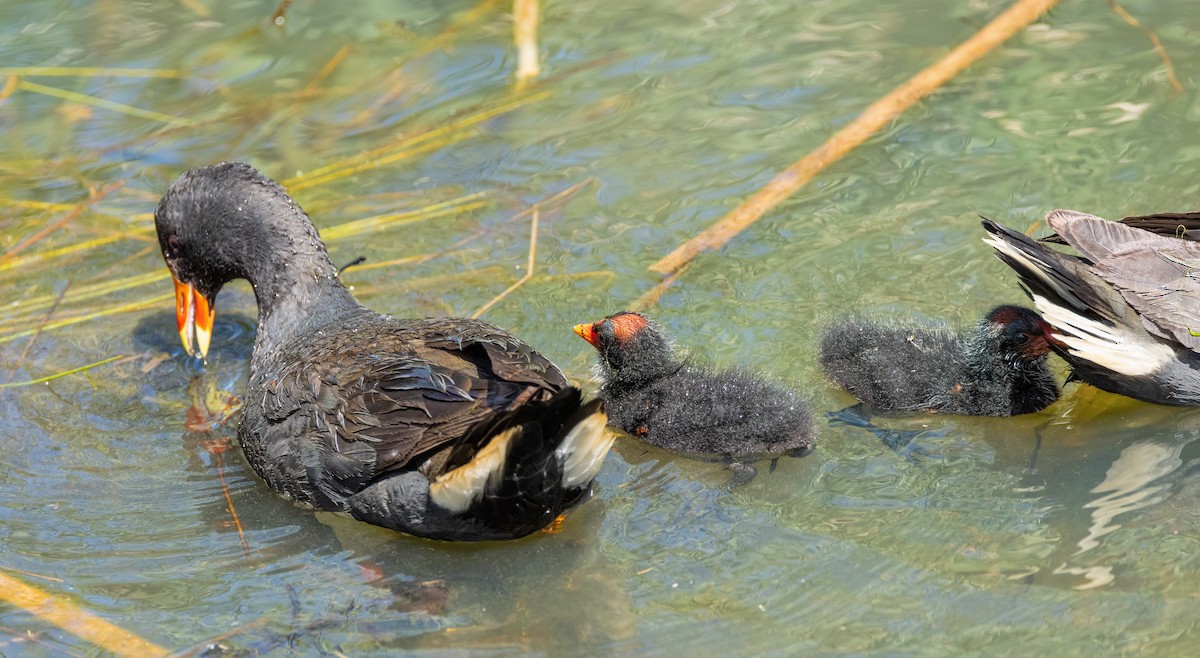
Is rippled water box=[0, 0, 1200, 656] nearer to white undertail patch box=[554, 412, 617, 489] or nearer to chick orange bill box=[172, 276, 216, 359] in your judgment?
chick orange bill box=[172, 276, 216, 359]

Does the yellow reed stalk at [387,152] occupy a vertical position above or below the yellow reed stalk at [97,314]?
above

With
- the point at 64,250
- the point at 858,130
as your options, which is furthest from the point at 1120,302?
the point at 64,250

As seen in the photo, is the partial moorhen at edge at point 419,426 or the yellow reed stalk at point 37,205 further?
the yellow reed stalk at point 37,205

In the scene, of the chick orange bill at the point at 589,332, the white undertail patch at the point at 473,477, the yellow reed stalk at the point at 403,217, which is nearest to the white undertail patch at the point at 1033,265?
the chick orange bill at the point at 589,332

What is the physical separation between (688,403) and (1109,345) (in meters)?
1.51

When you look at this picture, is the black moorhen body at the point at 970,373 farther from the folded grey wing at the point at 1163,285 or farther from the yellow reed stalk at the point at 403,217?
the yellow reed stalk at the point at 403,217

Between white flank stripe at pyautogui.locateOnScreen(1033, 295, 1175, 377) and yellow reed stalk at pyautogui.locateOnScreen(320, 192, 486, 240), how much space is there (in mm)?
2950

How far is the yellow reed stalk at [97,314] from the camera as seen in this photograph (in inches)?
228

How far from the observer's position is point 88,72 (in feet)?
25.6

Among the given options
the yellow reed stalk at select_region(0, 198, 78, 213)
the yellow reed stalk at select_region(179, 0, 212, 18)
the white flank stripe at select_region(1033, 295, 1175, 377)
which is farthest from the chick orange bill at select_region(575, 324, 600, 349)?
the yellow reed stalk at select_region(179, 0, 212, 18)

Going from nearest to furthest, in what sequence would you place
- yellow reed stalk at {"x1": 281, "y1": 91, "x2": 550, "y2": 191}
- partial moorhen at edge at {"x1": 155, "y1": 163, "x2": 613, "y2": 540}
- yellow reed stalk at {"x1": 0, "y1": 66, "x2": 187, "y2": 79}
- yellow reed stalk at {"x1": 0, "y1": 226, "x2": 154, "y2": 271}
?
1. partial moorhen at edge at {"x1": 155, "y1": 163, "x2": 613, "y2": 540}
2. yellow reed stalk at {"x1": 0, "y1": 226, "x2": 154, "y2": 271}
3. yellow reed stalk at {"x1": 281, "y1": 91, "x2": 550, "y2": 191}
4. yellow reed stalk at {"x1": 0, "y1": 66, "x2": 187, "y2": 79}

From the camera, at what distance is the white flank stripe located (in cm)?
460

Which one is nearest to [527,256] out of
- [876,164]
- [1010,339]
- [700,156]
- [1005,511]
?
[700,156]

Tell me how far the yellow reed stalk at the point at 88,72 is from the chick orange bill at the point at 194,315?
254 centimetres
